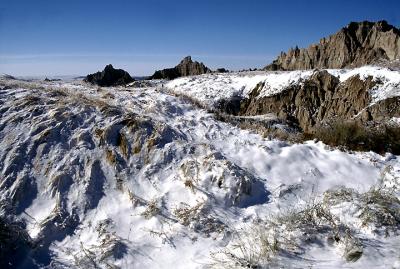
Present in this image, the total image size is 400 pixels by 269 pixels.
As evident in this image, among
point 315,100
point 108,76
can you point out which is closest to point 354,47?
point 315,100

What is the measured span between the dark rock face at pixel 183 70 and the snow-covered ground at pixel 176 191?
168 feet

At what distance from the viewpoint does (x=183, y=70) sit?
6384 centimetres

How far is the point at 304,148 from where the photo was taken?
30.0 ft

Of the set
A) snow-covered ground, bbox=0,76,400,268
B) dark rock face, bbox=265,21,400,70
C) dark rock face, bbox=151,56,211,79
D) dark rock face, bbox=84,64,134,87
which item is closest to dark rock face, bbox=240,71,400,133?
dark rock face, bbox=265,21,400,70

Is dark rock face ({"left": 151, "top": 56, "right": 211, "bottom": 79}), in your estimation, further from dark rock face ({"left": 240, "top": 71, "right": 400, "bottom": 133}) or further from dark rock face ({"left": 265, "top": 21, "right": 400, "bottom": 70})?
dark rock face ({"left": 240, "top": 71, "right": 400, "bottom": 133})

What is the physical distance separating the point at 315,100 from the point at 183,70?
3698cm

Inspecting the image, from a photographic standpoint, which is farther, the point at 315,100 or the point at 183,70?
the point at 183,70

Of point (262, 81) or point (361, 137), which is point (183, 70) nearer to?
point (262, 81)

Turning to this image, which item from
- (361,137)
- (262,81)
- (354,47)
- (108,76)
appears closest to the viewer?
(361,137)

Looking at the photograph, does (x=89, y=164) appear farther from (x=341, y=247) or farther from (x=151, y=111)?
(x=341, y=247)

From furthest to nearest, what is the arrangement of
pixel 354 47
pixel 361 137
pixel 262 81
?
pixel 354 47 < pixel 262 81 < pixel 361 137

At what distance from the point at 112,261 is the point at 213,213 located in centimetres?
194

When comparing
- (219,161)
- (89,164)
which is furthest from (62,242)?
(219,161)

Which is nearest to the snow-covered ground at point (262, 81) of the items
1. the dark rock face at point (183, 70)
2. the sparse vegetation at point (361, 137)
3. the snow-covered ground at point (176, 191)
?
the sparse vegetation at point (361, 137)
